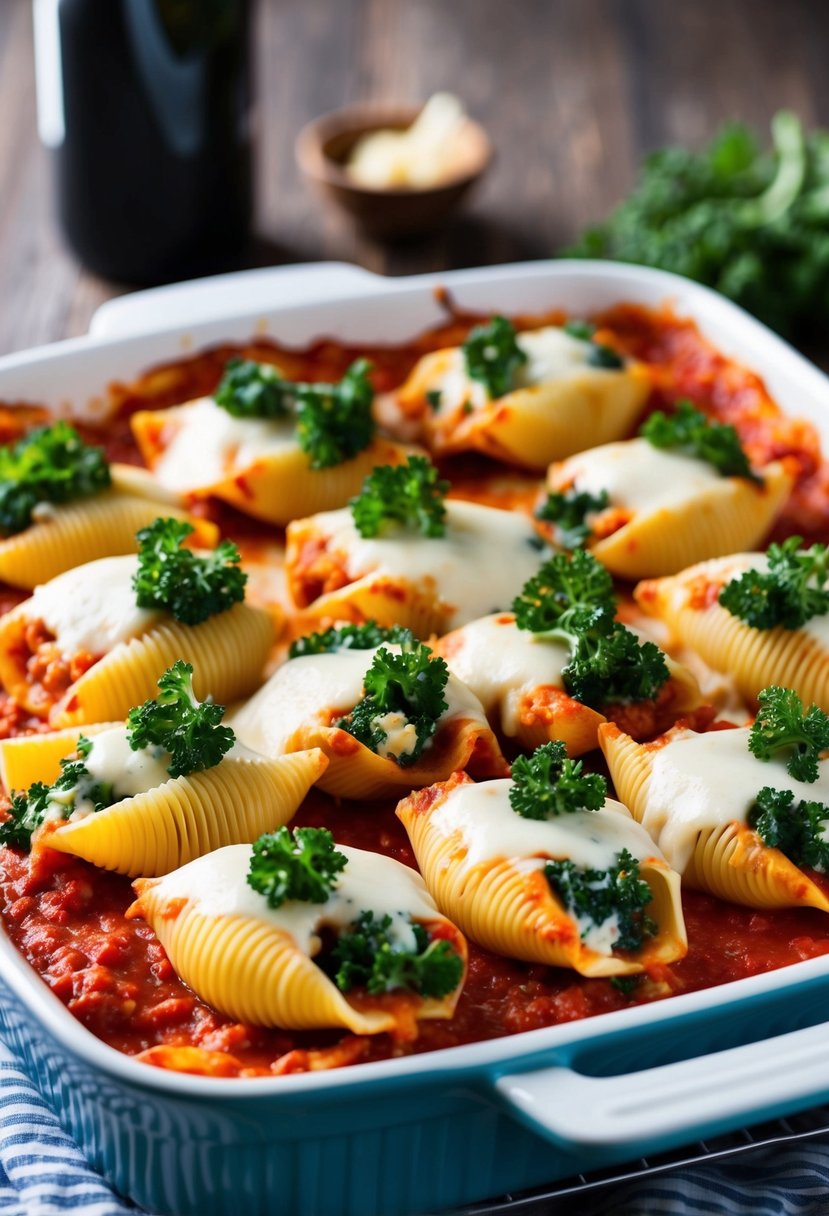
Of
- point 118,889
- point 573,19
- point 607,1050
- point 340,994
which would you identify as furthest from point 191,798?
point 573,19

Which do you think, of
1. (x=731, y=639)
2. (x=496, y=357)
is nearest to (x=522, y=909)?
(x=731, y=639)

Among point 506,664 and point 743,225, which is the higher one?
point 743,225

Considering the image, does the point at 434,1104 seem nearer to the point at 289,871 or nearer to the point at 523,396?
the point at 289,871

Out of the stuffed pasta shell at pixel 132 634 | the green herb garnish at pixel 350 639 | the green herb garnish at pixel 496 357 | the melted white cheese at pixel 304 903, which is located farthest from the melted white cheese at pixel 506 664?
the green herb garnish at pixel 496 357

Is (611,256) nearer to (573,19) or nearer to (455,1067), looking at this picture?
(573,19)

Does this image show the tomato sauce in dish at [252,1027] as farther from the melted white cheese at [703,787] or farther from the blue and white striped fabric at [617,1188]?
the blue and white striped fabric at [617,1188]

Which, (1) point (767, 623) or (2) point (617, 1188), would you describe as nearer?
(2) point (617, 1188)
